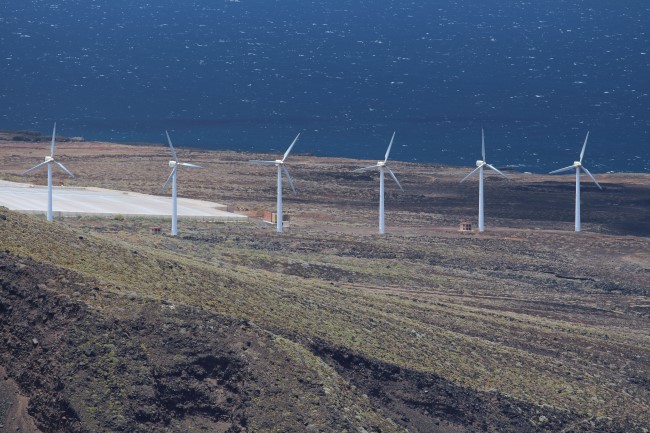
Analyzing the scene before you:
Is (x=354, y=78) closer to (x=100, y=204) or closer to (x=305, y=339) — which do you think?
(x=100, y=204)

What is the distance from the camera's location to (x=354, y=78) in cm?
15588

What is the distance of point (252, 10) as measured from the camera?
18300 centimetres

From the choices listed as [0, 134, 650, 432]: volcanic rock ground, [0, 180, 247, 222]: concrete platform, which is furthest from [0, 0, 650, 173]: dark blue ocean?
[0, 134, 650, 432]: volcanic rock ground

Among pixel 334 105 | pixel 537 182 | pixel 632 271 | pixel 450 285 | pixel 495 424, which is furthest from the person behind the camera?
pixel 334 105

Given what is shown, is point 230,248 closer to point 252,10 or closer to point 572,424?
point 572,424

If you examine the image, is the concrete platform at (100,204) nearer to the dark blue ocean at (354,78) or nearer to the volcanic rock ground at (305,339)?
the volcanic rock ground at (305,339)

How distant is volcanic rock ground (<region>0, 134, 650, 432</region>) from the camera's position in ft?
90.6

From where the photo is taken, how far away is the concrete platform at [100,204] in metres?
66.6

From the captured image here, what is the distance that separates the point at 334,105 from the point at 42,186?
68.5 m

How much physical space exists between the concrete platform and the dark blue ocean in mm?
43670

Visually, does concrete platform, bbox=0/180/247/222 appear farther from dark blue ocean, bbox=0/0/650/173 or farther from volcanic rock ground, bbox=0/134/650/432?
dark blue ocean, bbox=0/0/650/173

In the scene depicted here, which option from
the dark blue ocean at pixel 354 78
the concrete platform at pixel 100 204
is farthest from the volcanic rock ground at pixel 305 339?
the dark blue ocean at pixel 354 78

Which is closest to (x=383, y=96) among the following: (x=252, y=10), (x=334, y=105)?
(x=334, y=105)

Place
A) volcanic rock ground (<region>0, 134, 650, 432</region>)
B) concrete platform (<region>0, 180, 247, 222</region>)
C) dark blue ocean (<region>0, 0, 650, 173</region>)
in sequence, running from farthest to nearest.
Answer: dark blue ocean (<region>0, 0, 650, 173</region>) < concrete platform (<region>0, 180, 247, 222</region>) < volcanic rock ground (<region>0, 134, 650, 432</region>)
